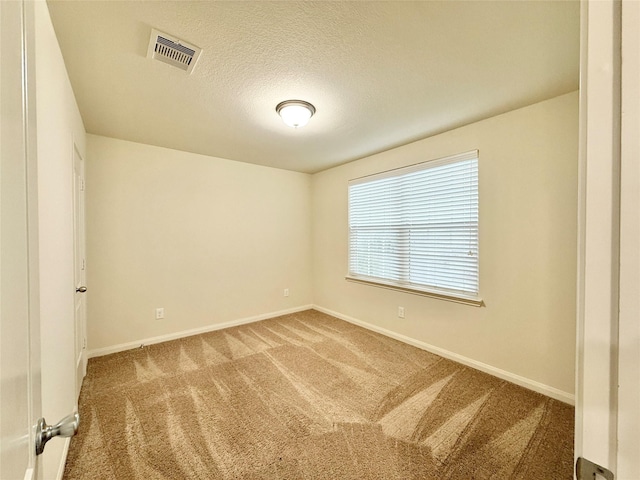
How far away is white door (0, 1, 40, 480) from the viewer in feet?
1.33

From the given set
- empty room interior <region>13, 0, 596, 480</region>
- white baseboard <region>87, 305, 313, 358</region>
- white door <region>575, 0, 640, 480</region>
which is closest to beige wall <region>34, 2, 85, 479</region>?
empty room interior <region>13, 0, 596, 480</region>

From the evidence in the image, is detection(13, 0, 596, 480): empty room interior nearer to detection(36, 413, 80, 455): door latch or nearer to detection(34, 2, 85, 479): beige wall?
detection(34, 2, 85, 479): beige wall

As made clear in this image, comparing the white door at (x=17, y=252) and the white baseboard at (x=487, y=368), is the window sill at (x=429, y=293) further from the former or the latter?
the white door at (x=17, y=252)

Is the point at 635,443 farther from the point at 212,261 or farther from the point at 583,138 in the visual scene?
the point at 212,261

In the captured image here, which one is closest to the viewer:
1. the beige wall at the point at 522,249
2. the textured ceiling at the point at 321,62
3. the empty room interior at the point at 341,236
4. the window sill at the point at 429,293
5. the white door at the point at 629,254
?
the white door at the point at 629,254

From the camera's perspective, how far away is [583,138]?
47 cm

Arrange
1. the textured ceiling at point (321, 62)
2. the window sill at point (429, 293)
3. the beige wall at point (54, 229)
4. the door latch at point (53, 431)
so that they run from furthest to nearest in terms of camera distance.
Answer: the window sill at point (429, 293) < the textured ceiling at point (321, 62) < the beige wall at point (54, 229) < the door latch at point (53, 431)

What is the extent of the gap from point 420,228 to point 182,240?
2.91m

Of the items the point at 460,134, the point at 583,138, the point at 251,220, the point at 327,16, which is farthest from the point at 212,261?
the point at 583,138

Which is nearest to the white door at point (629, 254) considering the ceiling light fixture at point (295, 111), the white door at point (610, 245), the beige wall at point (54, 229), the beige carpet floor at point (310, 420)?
the white door at point (610, 245)

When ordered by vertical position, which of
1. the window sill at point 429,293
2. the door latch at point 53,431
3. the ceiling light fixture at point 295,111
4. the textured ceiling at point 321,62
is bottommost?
the window sill at point 429,293

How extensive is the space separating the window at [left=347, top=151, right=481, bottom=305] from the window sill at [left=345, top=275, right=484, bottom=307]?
0.4 inches

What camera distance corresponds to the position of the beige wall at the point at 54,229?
1.17 metres

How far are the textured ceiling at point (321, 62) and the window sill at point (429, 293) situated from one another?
1702mm
